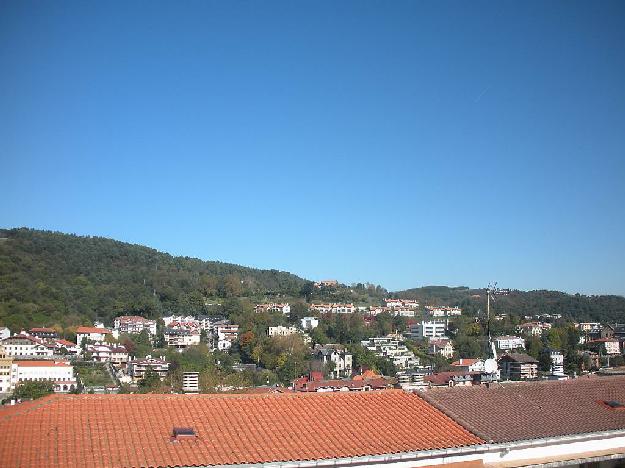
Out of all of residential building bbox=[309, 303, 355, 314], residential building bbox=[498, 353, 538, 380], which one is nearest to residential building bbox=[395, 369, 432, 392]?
residential building bbox=[498, 353, 538, 380]

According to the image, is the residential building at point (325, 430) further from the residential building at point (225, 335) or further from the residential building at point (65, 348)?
the residential building at point (225, 335)

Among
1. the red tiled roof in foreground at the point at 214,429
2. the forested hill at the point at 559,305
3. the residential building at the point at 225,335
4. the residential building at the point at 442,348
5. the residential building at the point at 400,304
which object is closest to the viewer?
the red tiled roof in foreground at the point at 214,429

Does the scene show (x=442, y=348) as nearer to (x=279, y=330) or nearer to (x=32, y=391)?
(x=279, y=330)

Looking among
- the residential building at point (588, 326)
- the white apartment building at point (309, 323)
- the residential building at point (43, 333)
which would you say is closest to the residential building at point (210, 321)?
the white apartment building at point (309, 323)

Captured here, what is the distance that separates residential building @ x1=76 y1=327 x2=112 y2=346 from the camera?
56.0m

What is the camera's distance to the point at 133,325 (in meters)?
65.9

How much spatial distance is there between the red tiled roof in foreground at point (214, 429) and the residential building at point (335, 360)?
42.7m

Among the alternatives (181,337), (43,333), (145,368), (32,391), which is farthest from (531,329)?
(32,391)

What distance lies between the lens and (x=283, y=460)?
20.1 ft

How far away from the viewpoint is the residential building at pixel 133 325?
64.6 m

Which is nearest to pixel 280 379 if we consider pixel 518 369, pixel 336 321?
pixel 518 369

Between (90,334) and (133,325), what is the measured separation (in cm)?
890

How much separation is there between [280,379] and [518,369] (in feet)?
56.9

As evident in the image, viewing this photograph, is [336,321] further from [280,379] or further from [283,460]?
[283,460]
